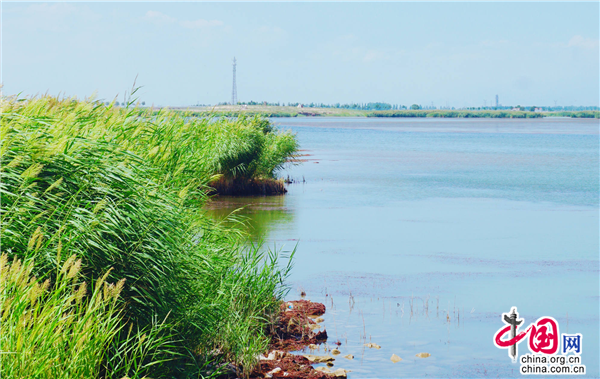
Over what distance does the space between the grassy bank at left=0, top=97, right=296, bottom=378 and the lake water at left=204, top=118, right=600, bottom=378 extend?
210 centimetres

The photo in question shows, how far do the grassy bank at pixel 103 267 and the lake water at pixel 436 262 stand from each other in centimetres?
210

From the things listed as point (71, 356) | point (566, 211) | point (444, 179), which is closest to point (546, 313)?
point (71, 356)

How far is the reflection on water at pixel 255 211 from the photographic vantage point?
19.4 m

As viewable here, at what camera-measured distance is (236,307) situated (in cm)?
897

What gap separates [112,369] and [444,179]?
3217cm

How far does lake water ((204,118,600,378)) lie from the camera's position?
32.6 ft

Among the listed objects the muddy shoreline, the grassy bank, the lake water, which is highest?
the grassy bank

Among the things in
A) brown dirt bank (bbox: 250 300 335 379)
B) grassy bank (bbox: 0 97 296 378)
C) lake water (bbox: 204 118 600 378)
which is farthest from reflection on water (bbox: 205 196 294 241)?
grassy bank (bbox: 0 97 296 378)

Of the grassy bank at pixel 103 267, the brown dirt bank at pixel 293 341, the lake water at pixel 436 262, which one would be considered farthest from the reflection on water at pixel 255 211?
the grassy bank at pixel 103 267

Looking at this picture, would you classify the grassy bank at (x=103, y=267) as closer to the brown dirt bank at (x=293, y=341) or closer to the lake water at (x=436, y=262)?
the brown dirt bank at (x=293, y=341)

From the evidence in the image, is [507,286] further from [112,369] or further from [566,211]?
[566,211]

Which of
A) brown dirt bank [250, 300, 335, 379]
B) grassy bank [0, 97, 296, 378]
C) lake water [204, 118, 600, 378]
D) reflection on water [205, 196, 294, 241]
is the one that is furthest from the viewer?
reflection on water [205, 196, 294, 241]

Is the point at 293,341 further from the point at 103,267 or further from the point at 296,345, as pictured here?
the point at 103,267

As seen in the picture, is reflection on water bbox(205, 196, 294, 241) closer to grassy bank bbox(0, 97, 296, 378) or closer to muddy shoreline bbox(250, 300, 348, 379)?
muddy shoreline bbox(250, 300, 348, 379)
